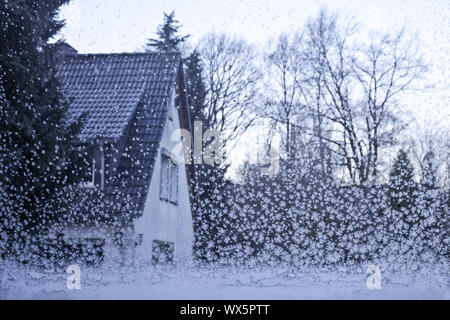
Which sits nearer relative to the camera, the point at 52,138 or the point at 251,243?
the point at 52,138

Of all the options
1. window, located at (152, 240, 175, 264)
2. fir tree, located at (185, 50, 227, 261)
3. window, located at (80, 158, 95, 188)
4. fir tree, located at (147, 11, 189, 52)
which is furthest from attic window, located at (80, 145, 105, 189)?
fir tree, located at (147, 11, 189, 52)

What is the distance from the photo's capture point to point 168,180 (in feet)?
23.0

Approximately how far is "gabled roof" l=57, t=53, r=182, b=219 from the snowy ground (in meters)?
2.05

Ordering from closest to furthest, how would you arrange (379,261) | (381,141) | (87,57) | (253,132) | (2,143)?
(379,261) → (2,143) → (381,141) → (87,57) → (253,132)

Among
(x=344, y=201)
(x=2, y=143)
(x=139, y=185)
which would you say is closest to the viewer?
(x=2, y=143)

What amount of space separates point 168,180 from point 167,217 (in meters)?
0.54

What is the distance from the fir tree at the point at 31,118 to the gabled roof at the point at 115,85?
1.66ft

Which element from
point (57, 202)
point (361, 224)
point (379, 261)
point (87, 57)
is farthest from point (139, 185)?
point (379, 261)

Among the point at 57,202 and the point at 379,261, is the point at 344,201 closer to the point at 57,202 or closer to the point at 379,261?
the point at 379,261

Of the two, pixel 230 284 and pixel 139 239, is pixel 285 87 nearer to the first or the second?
pixel 139 239

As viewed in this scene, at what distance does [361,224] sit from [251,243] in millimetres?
968

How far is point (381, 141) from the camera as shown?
12.3ft

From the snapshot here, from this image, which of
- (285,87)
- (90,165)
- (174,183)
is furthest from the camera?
(174,183)

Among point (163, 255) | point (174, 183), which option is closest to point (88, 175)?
point (163, 255)
